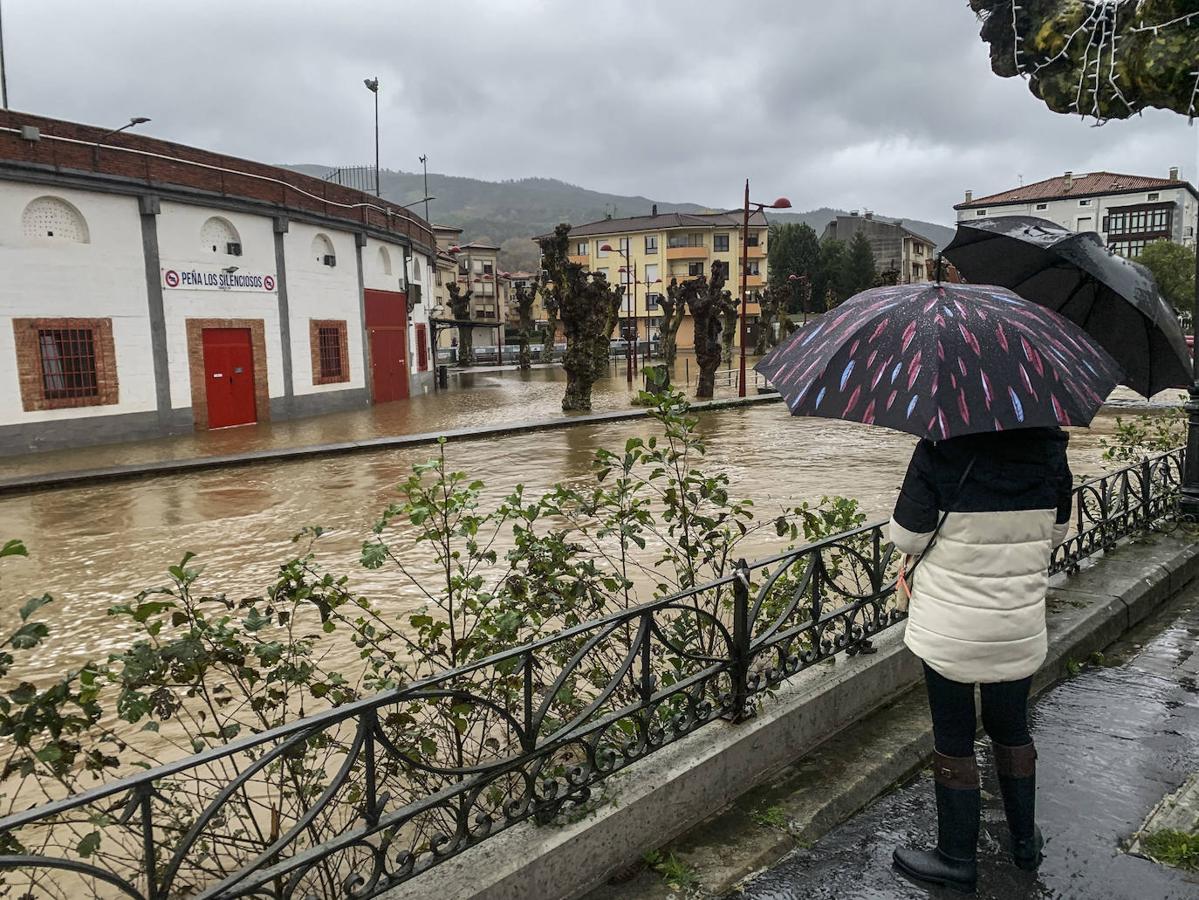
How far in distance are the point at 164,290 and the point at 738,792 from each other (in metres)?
20.4

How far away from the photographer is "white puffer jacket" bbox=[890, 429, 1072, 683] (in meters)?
2.79

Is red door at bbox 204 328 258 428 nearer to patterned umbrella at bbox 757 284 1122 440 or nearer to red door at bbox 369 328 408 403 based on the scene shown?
red door at bbox 369 328 408 403

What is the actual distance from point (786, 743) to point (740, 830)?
22.4 inches

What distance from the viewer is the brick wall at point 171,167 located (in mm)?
17109

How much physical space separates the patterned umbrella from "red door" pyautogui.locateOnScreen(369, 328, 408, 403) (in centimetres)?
2610

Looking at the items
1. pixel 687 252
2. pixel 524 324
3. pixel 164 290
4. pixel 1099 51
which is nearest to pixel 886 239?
pixel 687 252

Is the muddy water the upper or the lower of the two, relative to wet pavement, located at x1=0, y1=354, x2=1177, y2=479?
lower

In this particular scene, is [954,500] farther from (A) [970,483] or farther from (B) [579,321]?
(B) [579,321]

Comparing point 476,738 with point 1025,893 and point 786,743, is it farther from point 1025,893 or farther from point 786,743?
point 1025,893

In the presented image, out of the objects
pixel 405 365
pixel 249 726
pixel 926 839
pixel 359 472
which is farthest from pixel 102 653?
pixel 405 365

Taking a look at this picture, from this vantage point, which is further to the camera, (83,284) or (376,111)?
(376,111)

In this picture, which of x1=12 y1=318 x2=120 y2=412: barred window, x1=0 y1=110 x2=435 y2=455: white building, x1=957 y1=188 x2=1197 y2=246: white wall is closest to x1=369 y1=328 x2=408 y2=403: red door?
x1=0 y1=110 x2=435 y2=455: white building

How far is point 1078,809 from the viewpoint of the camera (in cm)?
345

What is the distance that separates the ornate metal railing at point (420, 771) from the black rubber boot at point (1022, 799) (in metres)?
1.03
